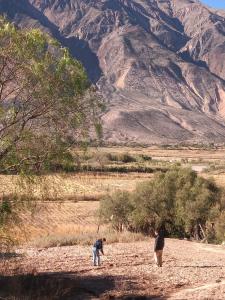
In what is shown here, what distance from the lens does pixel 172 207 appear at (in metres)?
35.8

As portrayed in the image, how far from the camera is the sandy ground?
19.3 metres

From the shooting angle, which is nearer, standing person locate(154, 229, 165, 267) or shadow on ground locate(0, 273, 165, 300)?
shadow on ground locate(0, 273, 165, 300)

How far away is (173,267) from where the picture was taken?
75.8 ft

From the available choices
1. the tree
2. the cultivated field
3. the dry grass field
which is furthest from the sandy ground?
the tree

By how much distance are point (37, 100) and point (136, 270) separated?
383 inches

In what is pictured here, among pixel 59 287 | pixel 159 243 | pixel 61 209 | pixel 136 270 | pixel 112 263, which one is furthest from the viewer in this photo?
pixel 61 209

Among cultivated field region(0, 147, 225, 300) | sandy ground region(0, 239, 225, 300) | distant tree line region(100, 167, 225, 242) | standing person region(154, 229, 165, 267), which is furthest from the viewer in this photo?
distant tree line region(100, 167, 225, 242)

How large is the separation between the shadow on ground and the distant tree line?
13648 millimetres

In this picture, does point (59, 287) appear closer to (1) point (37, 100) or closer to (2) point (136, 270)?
(2) point (136, 270)

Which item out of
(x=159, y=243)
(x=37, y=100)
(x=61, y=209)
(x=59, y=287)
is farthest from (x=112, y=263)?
(x=61, y=209)

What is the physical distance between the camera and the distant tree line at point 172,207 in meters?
34.3

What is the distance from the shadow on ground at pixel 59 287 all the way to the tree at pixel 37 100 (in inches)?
174

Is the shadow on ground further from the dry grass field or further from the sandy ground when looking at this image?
the dry grass field

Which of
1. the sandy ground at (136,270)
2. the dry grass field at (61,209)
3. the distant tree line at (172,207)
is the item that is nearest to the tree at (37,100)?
the dry grass field at (61,209)
